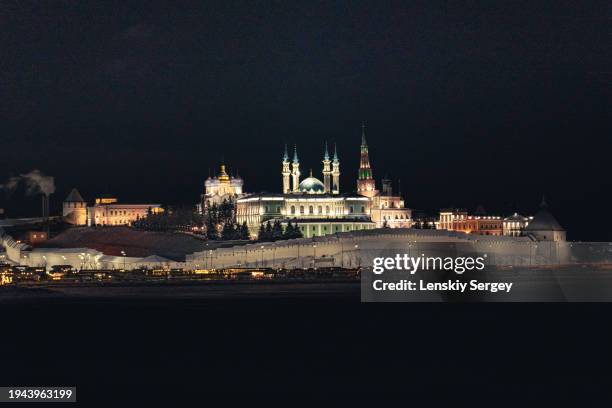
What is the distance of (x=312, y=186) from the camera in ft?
521

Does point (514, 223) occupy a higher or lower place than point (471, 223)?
lower

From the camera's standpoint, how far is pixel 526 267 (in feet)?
387

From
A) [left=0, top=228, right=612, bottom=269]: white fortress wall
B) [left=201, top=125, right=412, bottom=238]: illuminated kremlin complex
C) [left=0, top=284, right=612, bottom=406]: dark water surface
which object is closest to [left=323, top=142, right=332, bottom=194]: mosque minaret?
[left=201, top=125, right=412, bottom=238]: illuminated kremlin complex

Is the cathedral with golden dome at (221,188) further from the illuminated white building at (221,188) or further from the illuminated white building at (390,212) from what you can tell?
the illuminated white building at (390,212)

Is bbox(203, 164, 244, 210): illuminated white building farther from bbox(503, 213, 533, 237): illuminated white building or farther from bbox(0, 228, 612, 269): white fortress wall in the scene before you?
bbox(0, 228, 612, 269): white fortress wall

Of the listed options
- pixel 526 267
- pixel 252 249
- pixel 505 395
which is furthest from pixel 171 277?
pixel 505 395

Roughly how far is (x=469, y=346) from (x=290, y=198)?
3799 inches

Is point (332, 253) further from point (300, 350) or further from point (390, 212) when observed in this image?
point (300, 350)

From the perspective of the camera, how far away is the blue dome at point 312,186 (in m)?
158

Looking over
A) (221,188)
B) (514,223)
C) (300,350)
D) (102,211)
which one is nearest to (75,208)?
(102,211)

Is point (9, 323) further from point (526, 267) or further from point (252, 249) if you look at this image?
point (526, 267)

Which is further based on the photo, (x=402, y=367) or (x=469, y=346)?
(x=469, y=346)

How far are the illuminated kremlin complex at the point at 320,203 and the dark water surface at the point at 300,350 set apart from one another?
6748 cm

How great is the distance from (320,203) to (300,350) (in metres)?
98.9
